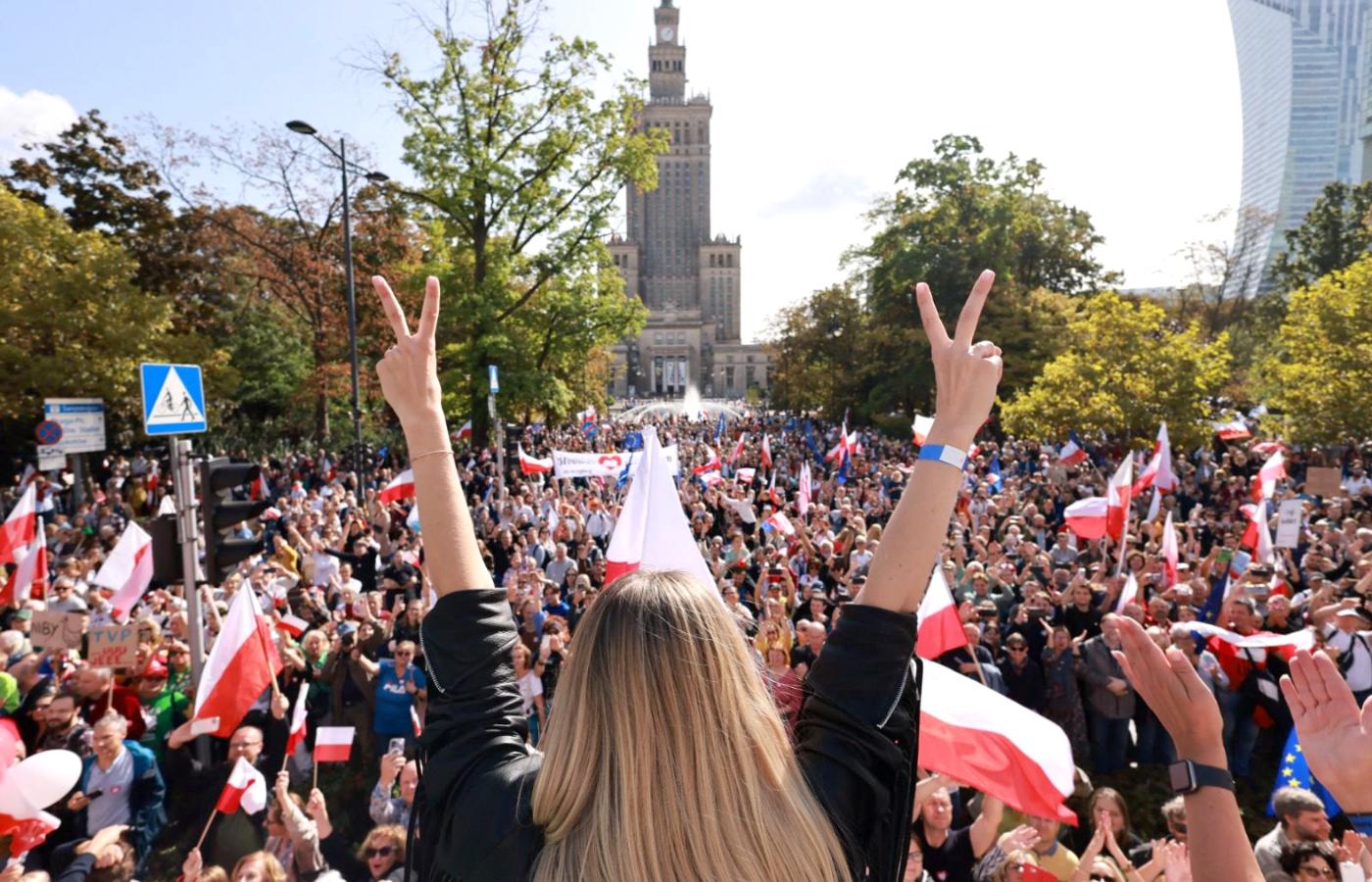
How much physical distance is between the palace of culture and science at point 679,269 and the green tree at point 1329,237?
88.7 metres

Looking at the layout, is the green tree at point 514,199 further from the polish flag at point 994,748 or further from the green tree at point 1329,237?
the green tree at point 1329,237

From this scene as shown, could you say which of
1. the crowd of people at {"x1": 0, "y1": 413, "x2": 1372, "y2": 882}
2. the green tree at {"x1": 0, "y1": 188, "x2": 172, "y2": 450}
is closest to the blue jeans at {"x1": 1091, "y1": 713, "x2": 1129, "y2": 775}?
the crowd of people at {"x1": 0, "y1": 413, "x2": 1372, "y2": 882}

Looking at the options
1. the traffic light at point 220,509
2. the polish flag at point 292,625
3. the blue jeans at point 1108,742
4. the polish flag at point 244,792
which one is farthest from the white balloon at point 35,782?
the blue jeans at point 1108,742

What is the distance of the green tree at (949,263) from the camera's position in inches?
1293

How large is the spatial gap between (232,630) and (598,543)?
8.90 meters

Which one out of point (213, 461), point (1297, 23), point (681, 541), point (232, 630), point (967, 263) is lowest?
point (232, 630)

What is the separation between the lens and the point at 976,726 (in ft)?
12.6

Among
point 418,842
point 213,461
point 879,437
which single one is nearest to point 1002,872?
point 418,842

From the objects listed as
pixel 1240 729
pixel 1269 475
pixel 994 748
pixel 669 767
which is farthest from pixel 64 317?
pixel 669 767

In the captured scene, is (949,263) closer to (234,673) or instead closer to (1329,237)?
(1329,237)

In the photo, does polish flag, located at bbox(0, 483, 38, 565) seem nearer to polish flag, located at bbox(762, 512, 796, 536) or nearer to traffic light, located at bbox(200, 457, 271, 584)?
traffic light, located at bbox(200, 457, 271, 584)

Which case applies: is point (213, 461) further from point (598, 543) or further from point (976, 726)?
point (598, 543)

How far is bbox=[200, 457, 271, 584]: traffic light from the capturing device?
577cm

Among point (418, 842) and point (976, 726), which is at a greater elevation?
point (418, 842)
